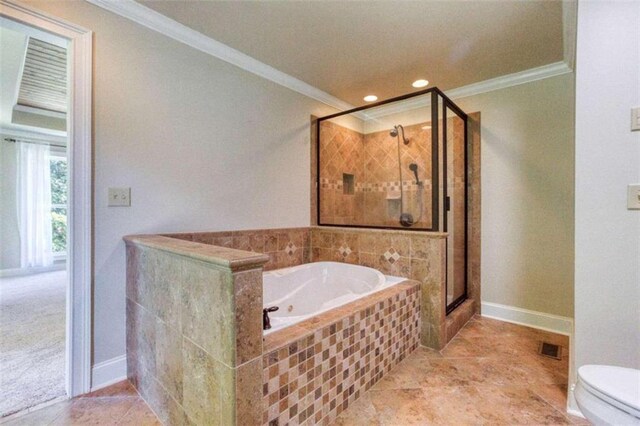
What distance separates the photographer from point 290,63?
244cm

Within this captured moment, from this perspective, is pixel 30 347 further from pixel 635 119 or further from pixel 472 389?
pixel 635 119

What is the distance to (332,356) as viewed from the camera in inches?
54.8

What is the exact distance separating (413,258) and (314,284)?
90 centimetres

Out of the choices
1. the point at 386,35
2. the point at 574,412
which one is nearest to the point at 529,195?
the point at 574,412

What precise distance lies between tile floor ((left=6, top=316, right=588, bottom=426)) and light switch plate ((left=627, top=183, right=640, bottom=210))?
105cm

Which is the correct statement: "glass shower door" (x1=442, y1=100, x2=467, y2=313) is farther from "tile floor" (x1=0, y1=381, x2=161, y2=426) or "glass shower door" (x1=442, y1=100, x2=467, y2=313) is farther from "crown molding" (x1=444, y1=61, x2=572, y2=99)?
"tile floor" (x1=0, y1=381, x2=161, y2=426)

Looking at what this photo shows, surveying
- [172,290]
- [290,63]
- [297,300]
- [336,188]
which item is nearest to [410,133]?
[336,188]

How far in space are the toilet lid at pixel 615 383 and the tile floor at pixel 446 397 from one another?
0.56 m

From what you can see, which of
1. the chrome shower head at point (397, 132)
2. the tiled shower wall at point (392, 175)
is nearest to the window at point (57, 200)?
the tiled shower wall at point (392, 175)

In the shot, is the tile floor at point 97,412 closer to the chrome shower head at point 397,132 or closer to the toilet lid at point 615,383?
the toilet lid at point 615,383

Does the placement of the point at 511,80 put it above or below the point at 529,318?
above

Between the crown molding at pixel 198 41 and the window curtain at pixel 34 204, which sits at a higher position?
the crown molding at pixel 198 41

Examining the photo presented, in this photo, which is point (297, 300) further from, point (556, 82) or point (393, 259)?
point (556, 82)

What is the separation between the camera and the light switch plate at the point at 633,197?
4.04 ft
